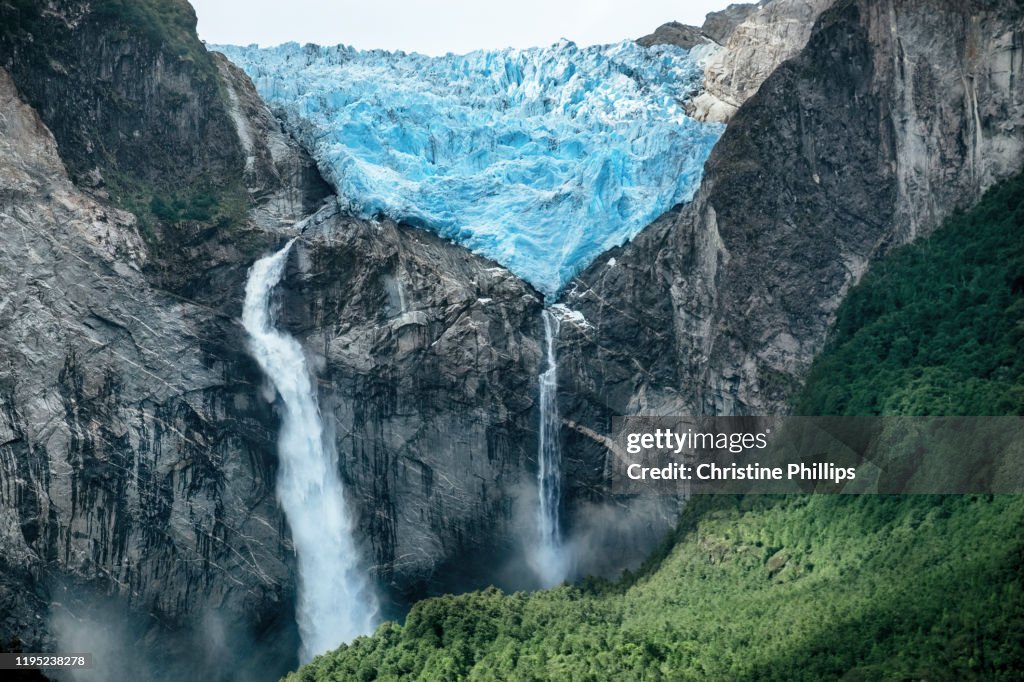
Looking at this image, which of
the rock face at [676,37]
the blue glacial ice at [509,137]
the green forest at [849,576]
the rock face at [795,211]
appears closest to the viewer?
the green forest at [849,576]

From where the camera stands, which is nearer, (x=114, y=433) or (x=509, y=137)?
(x=114, y=433)

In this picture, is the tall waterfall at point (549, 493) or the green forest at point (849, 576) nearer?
the green forest at point (849, 576)

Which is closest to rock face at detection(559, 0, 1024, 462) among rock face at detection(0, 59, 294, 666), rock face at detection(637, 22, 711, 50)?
rock face at detection(0, 59, 294, 666)

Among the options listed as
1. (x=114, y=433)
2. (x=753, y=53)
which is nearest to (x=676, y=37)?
(x=753, y=53)

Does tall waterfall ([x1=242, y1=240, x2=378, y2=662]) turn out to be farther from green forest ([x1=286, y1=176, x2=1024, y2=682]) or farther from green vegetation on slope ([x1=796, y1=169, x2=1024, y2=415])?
green vegetation on slope ([x1=796, y1=169, x2=1024, y2=415])

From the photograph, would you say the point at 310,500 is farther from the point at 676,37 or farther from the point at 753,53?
the point at 676,37

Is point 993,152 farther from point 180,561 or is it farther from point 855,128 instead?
point 180,561

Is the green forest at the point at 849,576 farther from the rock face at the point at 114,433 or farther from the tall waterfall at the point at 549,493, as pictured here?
the rock face at the point at 114,433

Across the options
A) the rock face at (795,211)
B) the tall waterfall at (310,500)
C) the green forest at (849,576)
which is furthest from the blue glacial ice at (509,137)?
A: the green forest at (849,576)
